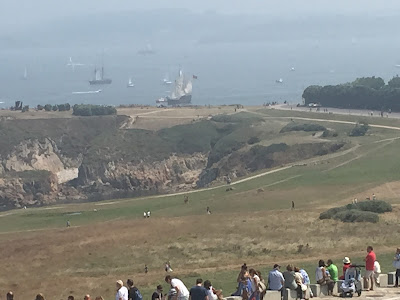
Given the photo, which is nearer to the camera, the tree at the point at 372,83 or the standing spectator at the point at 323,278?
the standing spectator at the point at 323,278

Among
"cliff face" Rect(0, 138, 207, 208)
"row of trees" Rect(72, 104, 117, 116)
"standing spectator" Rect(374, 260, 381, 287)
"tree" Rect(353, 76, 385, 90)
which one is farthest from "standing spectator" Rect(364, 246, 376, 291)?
"row of trees" Rect(72, 104, 117, 116)

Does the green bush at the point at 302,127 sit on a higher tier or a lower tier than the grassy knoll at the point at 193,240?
higher

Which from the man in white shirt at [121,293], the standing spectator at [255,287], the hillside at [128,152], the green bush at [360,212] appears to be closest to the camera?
the man in white shirt at [121,293]

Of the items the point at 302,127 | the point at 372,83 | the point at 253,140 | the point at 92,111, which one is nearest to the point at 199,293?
the point at 302,127

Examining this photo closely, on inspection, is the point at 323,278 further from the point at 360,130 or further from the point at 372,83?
the point at 372,83

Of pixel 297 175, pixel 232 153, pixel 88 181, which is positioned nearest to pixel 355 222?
pixel 297 175

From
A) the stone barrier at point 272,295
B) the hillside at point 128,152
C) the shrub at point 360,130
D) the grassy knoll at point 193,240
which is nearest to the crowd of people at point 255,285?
the stone barrier at point 272,295

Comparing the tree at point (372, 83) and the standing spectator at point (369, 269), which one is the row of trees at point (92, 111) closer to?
the tree at point (372, 83)

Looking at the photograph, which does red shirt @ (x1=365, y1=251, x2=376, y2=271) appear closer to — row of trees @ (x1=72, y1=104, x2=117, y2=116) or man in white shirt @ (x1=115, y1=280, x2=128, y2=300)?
man in white shirt @ (x1=115, y1=280, x2=128, y2=300)
